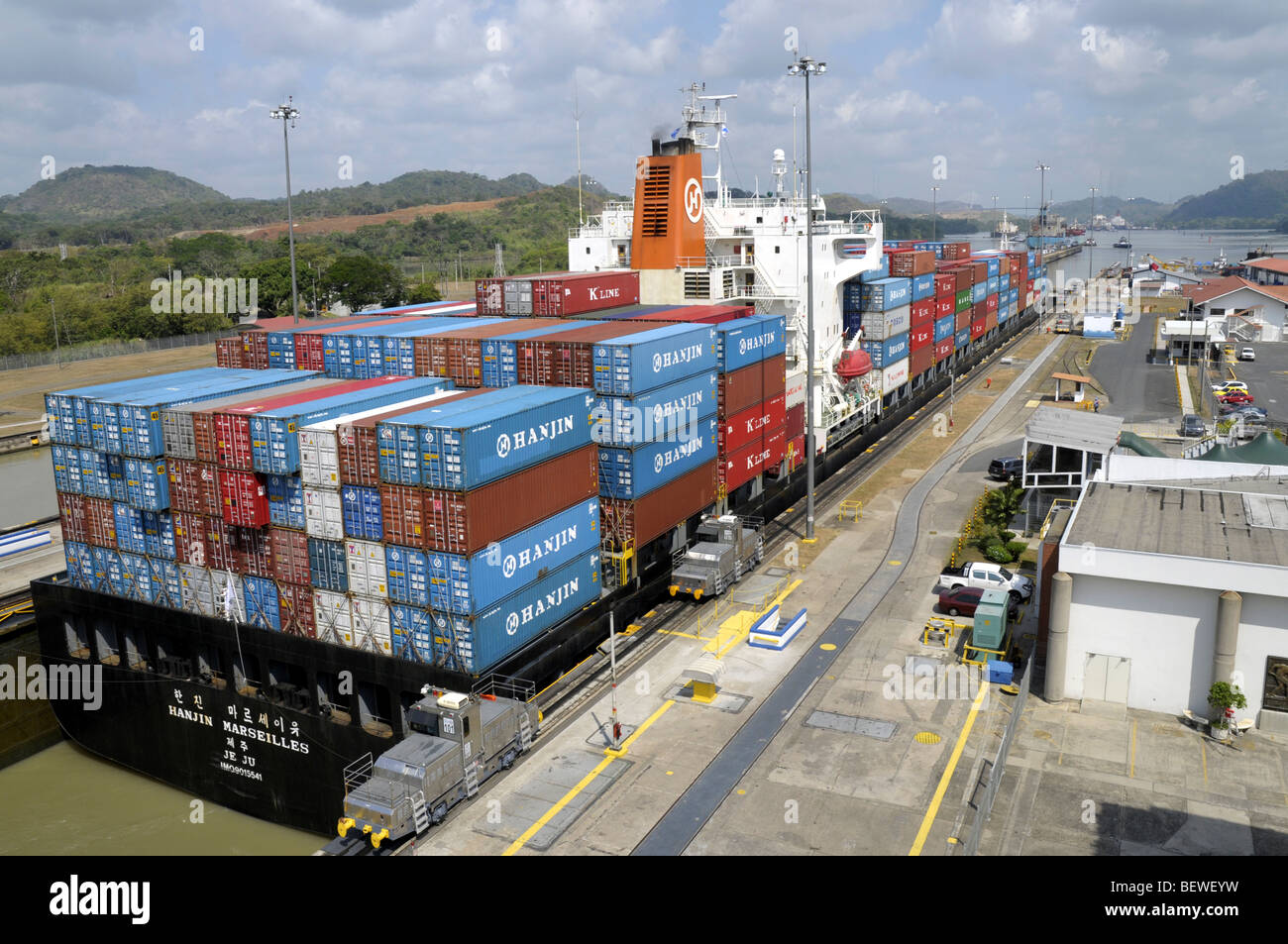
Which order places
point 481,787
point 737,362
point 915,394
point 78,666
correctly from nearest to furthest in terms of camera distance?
point 481,787, point 78,666, point 737,362, point 915,394

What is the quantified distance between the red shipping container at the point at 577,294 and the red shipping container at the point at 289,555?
17727mm

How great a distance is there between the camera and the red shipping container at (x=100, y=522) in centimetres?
2840

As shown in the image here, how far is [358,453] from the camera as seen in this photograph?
936 inches

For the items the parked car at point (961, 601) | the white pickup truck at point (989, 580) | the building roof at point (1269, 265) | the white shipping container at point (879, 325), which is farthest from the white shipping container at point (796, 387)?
the building roof at point (1269, 265)

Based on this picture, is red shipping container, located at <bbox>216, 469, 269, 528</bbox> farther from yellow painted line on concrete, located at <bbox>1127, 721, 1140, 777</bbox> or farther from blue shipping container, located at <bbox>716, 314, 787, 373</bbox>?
yellow painted line on concrete, located at <bbox>1127, 721, 1140, 777</bbox>

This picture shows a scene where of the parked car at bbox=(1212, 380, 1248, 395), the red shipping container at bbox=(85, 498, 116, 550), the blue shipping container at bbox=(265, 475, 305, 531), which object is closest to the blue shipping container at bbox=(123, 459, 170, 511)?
the red shipping container at bbox=(85, 498, 116, 550)

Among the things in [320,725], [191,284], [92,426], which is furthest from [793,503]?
[191,284]

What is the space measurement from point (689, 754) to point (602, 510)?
978 centimetres

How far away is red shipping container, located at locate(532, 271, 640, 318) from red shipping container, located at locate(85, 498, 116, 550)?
18709 mm

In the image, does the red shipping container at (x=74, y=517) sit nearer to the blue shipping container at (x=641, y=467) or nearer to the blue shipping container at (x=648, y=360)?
the blue shipping container at (x=641, y=467)

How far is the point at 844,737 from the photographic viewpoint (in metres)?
23.9

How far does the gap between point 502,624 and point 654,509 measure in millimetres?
8617

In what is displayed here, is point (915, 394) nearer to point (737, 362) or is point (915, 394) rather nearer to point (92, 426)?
point (737, 362)

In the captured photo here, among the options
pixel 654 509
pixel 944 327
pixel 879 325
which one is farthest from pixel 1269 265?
pixel 654 509
